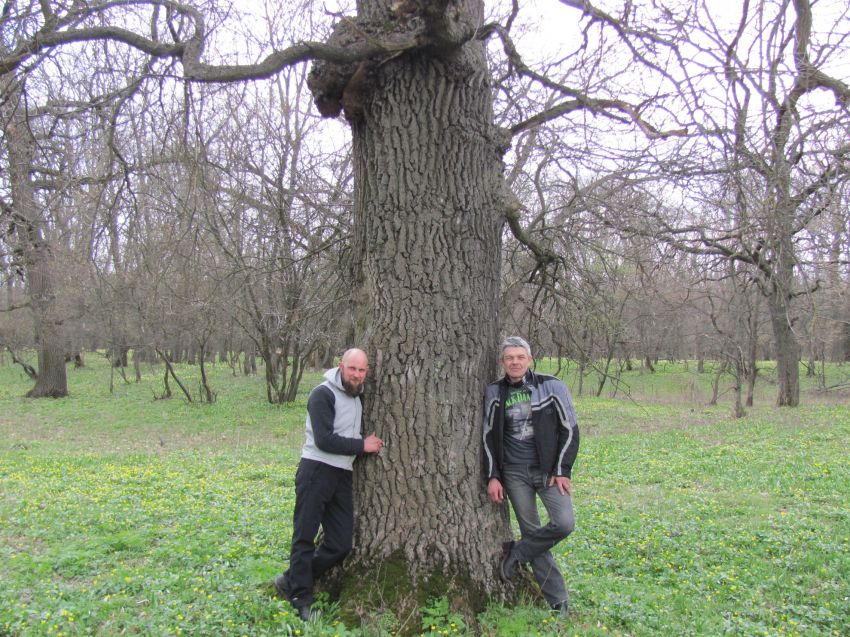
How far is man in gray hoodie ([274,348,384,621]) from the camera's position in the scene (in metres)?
3.86

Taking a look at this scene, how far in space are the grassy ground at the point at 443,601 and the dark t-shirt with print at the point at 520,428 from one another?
0.97 m

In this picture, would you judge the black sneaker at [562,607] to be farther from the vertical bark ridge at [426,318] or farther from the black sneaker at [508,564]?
the vertical bark ridge at [426,318]

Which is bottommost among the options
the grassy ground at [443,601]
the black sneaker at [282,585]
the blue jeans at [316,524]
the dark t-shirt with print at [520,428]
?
the grassy ground at [443,601]

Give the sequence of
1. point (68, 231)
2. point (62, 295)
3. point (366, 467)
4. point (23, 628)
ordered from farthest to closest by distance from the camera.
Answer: point (62, 295) → point (68, 231) → point (366, 467) → point (23, 628)

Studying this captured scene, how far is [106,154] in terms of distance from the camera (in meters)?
5.65

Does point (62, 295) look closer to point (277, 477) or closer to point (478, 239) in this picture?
point (277, 477)

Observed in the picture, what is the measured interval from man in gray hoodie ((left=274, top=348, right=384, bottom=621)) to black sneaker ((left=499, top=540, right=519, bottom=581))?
40.5 inches

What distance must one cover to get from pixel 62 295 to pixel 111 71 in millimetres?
19875

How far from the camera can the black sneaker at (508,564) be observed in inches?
160

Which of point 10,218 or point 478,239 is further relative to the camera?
point 10,218

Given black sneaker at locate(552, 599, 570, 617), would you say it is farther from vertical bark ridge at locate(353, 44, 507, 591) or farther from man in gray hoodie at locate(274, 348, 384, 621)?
man in gray hoodie at locate(274, 348, 384, 621)

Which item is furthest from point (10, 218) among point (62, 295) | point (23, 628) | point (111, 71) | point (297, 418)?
point (62, 295)

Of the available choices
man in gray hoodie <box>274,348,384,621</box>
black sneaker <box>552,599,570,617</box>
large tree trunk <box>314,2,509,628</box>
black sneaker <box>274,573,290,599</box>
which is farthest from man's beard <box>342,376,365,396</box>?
black sneaker <box>552,599,570,617</box>

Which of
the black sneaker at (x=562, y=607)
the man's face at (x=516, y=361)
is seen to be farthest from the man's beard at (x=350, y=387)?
the black sneaker at (x=562, y=607)
